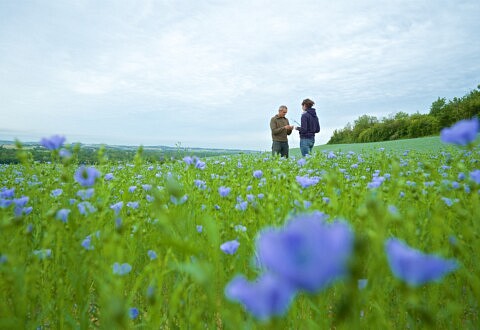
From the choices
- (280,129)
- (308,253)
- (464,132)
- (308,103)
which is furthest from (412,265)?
(308,103)

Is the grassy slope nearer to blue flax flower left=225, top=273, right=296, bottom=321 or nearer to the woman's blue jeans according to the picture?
the woman's blue jeans

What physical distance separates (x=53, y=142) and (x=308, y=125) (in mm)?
6656

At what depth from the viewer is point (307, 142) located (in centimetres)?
785

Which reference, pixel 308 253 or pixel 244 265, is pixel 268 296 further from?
pixel 244 265

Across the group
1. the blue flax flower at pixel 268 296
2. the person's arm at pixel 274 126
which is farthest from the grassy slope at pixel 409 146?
the blue flax flower at pixel 268 296

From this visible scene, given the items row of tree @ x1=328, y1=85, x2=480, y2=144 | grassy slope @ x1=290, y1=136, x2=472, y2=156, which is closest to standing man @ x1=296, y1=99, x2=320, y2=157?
grassy slope @ x1=290, y1=136, x2=472, y2=156

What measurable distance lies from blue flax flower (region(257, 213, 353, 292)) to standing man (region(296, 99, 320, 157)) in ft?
24.5

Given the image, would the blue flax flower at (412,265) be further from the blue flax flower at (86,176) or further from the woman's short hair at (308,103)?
the woman's short hair at (308,103)

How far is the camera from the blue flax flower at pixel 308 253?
0.42m

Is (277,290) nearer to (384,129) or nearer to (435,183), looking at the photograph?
(435,183)

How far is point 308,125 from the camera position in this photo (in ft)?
25.6

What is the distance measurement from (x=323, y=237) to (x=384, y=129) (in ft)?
124

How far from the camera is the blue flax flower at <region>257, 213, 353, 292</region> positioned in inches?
16.4

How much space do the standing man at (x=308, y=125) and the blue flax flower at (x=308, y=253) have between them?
746 centimetres
